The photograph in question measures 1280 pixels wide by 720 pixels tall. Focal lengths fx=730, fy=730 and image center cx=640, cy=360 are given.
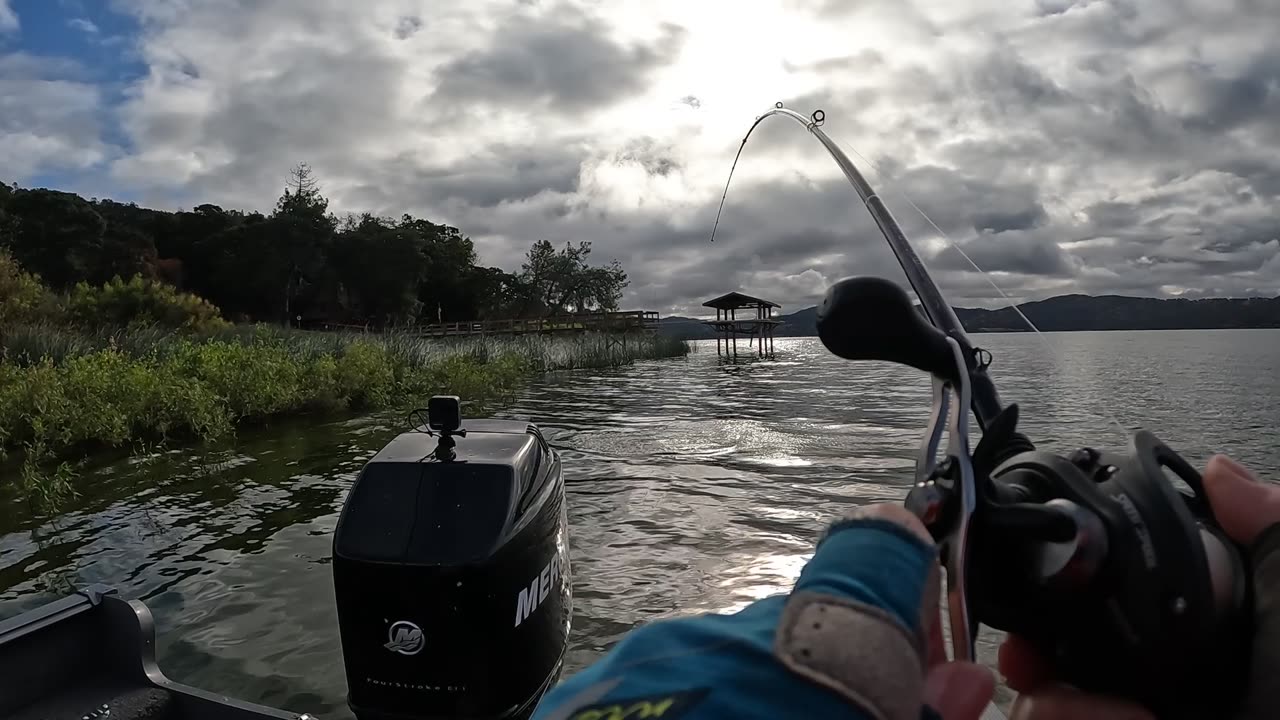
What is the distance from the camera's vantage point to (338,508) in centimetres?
702

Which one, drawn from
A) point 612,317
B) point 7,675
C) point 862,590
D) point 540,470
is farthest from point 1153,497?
point 612,317

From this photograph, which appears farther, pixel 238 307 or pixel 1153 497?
pixel 238 307

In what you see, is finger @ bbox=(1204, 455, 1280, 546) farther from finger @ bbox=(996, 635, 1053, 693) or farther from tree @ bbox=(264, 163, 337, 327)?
tree @ bbox=(264, 163, 337, 327)

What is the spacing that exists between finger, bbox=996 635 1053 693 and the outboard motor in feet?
6.78

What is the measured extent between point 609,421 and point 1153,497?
45.0ft

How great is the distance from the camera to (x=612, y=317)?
4838 centimetres

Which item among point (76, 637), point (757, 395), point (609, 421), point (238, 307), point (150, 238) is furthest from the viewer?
point (238, 307)

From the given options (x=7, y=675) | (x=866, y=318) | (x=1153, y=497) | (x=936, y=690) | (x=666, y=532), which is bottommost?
(x=666, y=532)

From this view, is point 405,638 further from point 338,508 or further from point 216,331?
point 216,331

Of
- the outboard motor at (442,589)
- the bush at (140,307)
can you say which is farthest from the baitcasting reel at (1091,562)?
the bush at (140,307)

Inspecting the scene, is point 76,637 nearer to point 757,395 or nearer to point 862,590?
point 862,590

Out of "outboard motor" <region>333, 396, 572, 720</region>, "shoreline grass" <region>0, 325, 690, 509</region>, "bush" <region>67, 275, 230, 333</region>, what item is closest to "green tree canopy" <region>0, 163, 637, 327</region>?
"bush" <region>67, 275, 230, 333</region>

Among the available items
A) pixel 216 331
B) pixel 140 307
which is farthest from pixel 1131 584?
pixel 140 307

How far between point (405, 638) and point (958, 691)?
7.91ft
